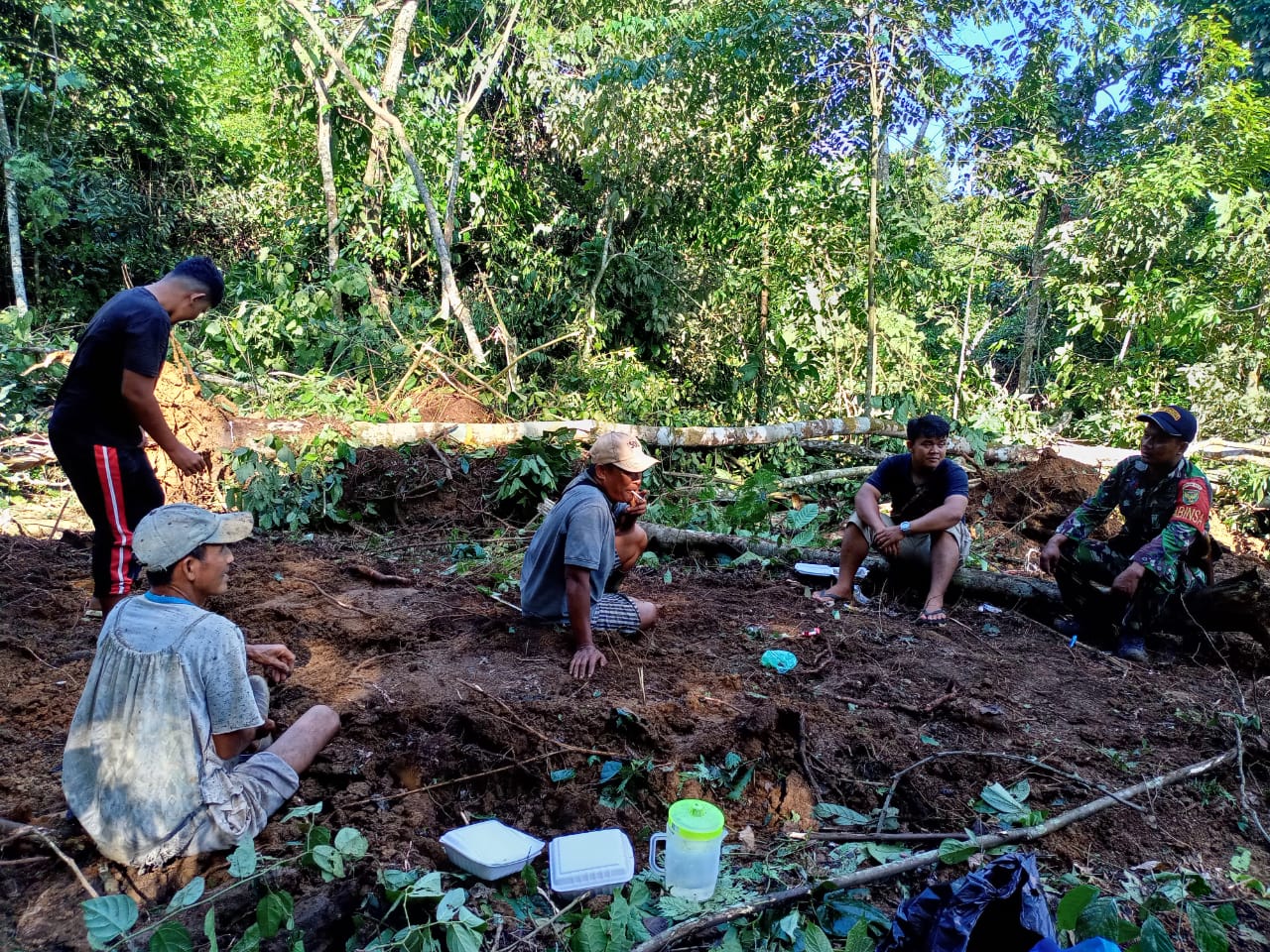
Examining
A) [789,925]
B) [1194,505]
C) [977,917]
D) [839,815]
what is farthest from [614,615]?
[1194,505]

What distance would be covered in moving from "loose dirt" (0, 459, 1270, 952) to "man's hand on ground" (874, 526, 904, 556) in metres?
0.39

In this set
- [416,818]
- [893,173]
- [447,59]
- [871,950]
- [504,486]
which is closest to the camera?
[871,950]

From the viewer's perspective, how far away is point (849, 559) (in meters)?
4.95

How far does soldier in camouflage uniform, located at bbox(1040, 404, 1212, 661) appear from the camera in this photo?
4.11 meters

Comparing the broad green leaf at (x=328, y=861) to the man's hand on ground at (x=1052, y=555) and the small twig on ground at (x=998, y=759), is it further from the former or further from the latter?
the man's hand on ground at (x=1052, y=555)

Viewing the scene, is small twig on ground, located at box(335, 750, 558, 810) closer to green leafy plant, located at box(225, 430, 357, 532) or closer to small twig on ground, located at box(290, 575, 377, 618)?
small twig on ground, located at box(290, 575, 377, 618)

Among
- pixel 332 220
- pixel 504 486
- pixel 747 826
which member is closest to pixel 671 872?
pixel 747 826

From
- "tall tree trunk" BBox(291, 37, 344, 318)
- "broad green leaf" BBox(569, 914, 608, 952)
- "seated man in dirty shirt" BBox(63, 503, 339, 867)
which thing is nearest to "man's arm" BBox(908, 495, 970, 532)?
"broad green leaf" BBox(569, 914, 608, 952)

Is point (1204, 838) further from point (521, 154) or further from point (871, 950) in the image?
point (521, 154)

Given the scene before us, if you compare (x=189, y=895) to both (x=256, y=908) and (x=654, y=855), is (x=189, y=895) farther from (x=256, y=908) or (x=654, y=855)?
(x=654, y=855)

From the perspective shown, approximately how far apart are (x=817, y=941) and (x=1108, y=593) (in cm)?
332

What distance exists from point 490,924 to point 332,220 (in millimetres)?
10213

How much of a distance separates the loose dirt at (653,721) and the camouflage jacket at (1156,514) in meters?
0.54

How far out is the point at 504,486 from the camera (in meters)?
6.51
